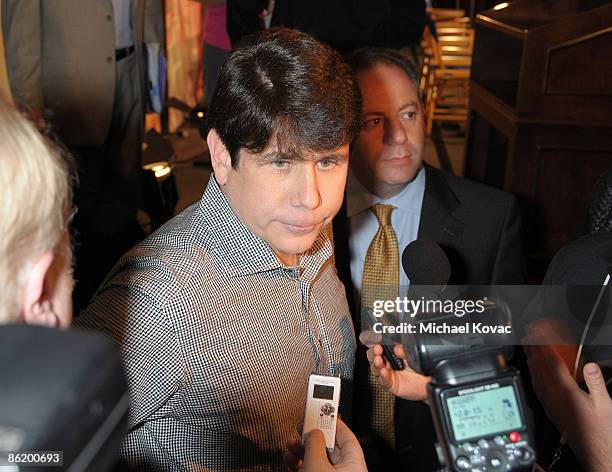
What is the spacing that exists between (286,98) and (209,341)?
41 cm

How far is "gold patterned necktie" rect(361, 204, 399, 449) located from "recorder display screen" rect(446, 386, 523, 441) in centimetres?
99

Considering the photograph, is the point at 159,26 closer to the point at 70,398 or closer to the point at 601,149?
the point at 601,149

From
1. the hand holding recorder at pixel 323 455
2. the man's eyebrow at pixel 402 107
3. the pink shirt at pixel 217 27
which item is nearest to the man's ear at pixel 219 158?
the hand holding recorder at pixel 323 455

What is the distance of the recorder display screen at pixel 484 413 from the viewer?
0.77 meters

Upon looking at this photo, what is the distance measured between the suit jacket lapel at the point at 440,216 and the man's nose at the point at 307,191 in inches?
30.9

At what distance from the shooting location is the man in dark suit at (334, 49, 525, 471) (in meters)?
2.03

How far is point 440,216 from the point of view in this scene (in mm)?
2033

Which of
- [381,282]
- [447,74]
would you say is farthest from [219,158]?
[447,74]

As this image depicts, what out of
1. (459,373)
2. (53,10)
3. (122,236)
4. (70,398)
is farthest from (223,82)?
(53,10)

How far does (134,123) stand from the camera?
3566 millimetres

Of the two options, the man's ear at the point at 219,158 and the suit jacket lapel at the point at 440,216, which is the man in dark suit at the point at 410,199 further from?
the man's ear at the point at 219,158

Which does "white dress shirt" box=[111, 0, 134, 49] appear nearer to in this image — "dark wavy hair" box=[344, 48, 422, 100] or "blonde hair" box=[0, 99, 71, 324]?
"dark wavy hair" box=[344, 48, 422, 100]

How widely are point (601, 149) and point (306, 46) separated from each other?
2.14 metres

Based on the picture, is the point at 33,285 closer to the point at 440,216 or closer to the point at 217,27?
the point at 440,216
